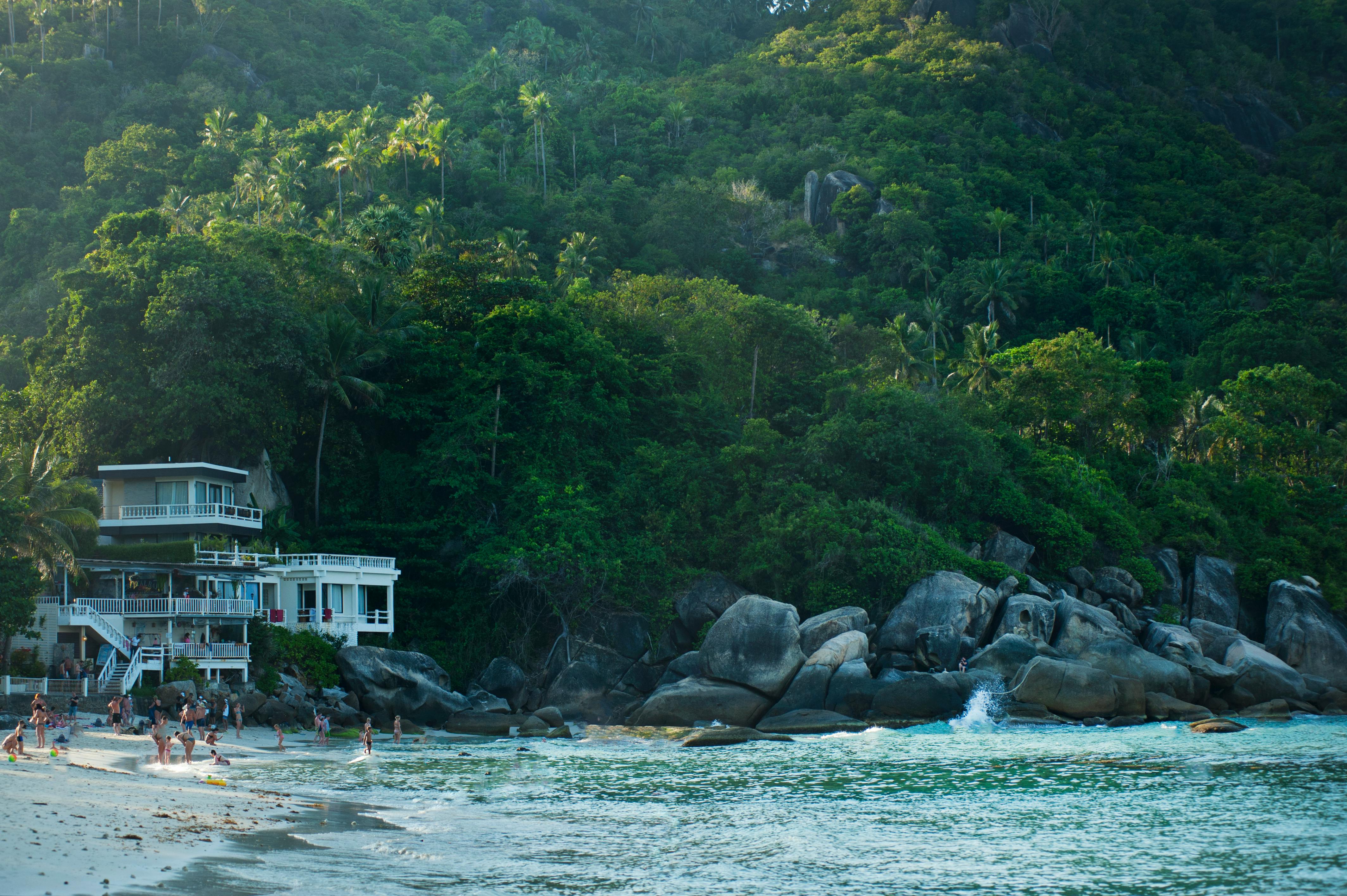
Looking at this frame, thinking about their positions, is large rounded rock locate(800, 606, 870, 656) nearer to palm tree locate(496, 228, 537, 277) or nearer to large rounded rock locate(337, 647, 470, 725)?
large rounded rock locate(337, 647, 470, 725)

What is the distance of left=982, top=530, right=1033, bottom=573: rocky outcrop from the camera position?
4484 centimetres

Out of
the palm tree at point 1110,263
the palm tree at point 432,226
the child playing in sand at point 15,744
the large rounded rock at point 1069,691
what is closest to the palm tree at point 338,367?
the palm tree at point 432,226

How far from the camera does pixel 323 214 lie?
68438mm

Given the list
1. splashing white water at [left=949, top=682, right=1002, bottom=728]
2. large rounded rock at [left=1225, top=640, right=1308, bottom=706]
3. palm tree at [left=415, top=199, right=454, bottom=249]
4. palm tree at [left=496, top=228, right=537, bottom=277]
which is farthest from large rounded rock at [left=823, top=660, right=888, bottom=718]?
palm tree at [left=415, top=199, right=454, bottom=249]

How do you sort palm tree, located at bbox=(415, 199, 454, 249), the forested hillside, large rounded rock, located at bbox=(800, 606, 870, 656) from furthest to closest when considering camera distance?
palm tree, located at bbox=(415, 199, 454, 249) < the forested hillside < large rounded rock, located at bbox=(800, 606, 870, 656)

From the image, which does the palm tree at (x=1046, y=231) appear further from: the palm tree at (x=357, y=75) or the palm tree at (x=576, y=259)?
the palm tree at (x=357, y=75)

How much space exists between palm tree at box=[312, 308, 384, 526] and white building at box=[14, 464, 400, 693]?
3.63 meters

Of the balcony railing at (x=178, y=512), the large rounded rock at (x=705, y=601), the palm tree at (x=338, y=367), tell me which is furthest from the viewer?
the palm tree at (x=338, y=367)

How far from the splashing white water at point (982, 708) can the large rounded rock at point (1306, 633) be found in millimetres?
15323

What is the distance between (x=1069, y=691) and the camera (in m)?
35.8

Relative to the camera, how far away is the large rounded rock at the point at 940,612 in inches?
1542

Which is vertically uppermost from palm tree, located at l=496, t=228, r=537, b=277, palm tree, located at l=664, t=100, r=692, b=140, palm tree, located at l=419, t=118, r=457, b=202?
palm tree, located at l=664, t=100, r=692, b=140

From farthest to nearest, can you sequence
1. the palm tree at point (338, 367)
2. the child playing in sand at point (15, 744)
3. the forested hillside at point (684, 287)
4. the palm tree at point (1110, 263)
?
the palm tree at point (1110, 263)
the palm tree at point (338, 367)
the forested hillside at point (684, 287)
the child playing in sand at point (15, 744)

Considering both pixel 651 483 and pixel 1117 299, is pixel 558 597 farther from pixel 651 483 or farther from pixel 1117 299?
pixel 1117 299
